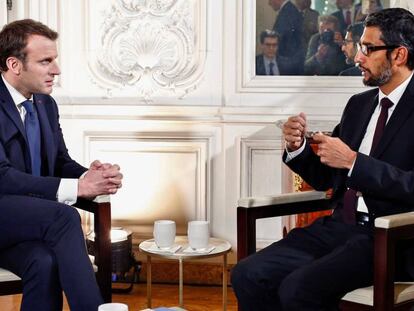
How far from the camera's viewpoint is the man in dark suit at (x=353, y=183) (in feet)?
8.61

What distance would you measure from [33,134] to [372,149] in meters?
1.34

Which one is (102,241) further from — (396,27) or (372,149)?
(396,27)

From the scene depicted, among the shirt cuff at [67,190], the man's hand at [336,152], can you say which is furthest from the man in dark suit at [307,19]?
the shirt cuff at [67,190]

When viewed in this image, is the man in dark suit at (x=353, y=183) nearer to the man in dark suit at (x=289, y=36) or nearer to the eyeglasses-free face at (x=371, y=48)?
the eyeglasses-free face at (x=371, y=48)

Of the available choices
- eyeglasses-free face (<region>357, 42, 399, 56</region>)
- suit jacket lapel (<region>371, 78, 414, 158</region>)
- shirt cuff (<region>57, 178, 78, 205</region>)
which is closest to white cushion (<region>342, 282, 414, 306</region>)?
suit jacket lapel (<region>371, 78, 414, 158</region>)

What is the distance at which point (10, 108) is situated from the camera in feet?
9.96

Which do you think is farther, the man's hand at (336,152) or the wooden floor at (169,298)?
the wooden floor at (169,298)

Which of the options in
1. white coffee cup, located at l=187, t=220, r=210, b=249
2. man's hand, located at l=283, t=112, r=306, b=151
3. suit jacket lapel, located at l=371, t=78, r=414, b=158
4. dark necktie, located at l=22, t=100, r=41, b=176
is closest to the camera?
suit jacket lapel, located at l=371, t=78, r=414, b=158

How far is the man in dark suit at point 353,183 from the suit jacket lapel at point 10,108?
1020 mm

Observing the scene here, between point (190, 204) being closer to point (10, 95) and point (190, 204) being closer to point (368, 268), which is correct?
point (10, 95)

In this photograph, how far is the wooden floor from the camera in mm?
3936

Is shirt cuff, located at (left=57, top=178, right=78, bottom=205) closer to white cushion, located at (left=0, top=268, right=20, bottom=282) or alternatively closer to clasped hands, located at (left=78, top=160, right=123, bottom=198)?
clasped hands, located at (left=78, top=160, right=123, bottom=198)

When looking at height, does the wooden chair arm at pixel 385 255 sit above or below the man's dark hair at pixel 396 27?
below

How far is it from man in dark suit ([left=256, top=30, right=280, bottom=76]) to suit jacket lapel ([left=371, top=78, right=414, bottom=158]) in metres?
1.47
